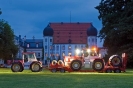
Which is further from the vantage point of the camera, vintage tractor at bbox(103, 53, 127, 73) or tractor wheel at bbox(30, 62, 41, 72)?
tractor wheel at bbox(30, 62, 41, 72)

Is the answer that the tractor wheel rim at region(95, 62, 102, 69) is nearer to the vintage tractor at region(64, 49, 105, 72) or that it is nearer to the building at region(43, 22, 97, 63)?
the vintage tractor at region(64, 49, 105, 72)

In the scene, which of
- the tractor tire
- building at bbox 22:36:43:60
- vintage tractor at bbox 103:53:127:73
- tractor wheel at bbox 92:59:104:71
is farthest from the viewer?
building at bbox 22:36:43:60

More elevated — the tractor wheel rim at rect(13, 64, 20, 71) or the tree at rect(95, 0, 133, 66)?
the tree at rect(95, 0, 133, 66)

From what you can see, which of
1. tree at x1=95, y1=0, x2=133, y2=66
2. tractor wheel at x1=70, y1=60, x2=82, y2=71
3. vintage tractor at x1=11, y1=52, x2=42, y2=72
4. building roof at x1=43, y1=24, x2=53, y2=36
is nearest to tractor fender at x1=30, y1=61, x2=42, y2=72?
vintage tractor at x1=11, y1=52, x2=42, y2=72

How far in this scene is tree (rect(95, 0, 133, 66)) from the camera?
49.8m

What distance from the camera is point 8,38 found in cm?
8050

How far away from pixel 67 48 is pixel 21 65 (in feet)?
404

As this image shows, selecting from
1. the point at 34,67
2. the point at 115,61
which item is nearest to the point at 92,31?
the point at 115,61

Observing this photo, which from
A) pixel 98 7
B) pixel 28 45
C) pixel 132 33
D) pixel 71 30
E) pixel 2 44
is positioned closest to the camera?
pixel 132 33

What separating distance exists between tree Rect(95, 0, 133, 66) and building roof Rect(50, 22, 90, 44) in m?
94.6

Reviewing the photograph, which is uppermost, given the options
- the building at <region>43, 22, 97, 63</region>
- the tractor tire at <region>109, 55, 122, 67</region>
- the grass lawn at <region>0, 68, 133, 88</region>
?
the building at <region>43, 22, 97, 63</region>

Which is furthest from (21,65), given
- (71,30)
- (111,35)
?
(71,30)

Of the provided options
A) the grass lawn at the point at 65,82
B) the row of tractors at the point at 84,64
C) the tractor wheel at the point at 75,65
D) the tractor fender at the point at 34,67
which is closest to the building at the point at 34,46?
the row of tractors at the point at 84,64

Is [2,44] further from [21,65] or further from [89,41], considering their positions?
[89,41]
